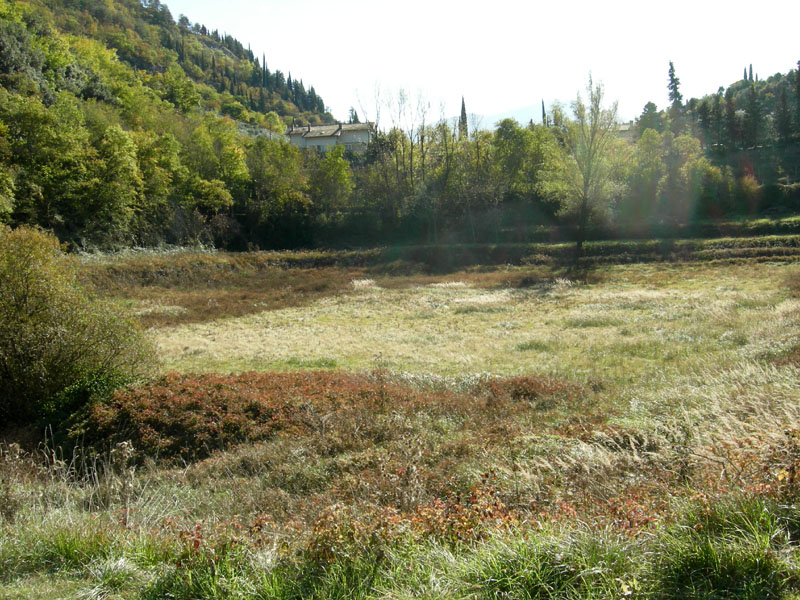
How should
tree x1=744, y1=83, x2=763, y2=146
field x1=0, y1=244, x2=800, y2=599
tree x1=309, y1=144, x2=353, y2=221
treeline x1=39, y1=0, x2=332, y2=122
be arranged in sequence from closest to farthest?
1. field x1=0, y1=244, x2=800, y2=599
2. tree x1=309, y1=144, x2=353, y2=221
3. tree x1=744, y1=83, x2=763, y2=146
4. treeline x1=39, y1=0, x2=332, y2=122

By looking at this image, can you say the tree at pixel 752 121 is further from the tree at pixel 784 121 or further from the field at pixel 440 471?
the field at pixel 440 471

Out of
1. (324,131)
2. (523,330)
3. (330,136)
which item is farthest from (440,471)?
(324,131)

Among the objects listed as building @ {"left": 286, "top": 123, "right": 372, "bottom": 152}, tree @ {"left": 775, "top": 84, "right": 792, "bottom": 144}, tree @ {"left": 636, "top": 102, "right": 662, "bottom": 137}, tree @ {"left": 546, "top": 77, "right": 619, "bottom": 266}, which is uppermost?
building @ {"left": 286, "top": 123, "right": 372, "bottom": 152}

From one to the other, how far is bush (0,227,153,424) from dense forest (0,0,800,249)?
3071cm

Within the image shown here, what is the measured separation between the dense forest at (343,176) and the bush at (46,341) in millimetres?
30713

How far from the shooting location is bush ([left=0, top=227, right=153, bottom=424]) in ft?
40.9

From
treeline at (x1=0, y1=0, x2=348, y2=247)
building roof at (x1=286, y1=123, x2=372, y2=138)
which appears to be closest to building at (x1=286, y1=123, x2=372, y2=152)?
building roof at (x1=286, y1=123, x2=372, y2=138)

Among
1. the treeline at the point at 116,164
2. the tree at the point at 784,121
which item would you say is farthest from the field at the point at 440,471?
the tree at the point at 784,121

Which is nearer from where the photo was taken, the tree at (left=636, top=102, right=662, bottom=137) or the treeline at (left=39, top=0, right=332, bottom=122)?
the tree at (left=636, top=102, right=662, bottom=137)

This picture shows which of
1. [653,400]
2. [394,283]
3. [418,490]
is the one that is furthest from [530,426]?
[394,283]

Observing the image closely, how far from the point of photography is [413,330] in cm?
2553

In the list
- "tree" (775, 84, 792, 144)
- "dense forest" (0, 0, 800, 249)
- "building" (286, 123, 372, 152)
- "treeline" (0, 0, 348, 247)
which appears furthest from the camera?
"building" (286, 123, 372, 152)

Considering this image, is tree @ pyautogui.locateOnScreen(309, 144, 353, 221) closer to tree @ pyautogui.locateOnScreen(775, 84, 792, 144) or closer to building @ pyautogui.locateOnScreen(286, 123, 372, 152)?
building @ pyautogui.locateOnScreen(286, 123, 372, 152)

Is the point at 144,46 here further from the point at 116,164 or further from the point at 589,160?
the point at 589,160
